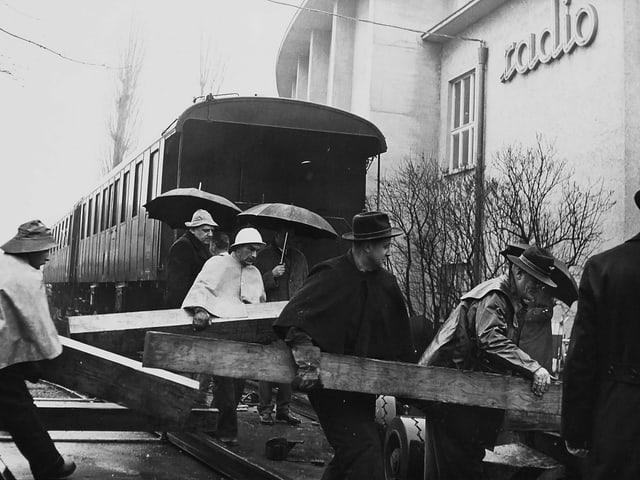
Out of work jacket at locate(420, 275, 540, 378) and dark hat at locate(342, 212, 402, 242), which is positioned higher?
dark hat at locate(342, 212, 402, 242)

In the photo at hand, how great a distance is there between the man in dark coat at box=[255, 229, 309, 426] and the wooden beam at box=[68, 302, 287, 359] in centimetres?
171

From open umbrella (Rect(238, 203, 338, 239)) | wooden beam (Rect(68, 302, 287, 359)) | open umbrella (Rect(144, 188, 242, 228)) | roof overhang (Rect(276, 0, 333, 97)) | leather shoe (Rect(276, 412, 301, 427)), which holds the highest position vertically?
roof overhang (Rect(276, 0, 333, 97))

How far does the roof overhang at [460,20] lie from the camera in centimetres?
1745

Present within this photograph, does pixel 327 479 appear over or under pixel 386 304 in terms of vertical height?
under

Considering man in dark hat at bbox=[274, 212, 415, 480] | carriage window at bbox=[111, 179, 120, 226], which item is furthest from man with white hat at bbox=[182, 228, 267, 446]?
carriage window at bbox=[111, 179, 120, 226]

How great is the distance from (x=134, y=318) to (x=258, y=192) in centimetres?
562

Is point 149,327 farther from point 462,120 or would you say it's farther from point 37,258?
point 462,120

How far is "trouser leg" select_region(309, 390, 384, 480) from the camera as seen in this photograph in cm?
409

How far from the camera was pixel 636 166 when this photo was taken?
41.7 ft

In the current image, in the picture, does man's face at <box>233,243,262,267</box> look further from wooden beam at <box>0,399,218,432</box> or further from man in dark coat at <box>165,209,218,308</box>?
wooden beam at <box>0,399,218,432</box>

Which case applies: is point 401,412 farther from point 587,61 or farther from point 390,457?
point 587,61

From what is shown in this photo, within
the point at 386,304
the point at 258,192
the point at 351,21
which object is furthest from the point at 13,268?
the point at 351,21

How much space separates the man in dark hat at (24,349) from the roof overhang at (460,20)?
46.6 feet

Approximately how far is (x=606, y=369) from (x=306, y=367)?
1.43 metres
